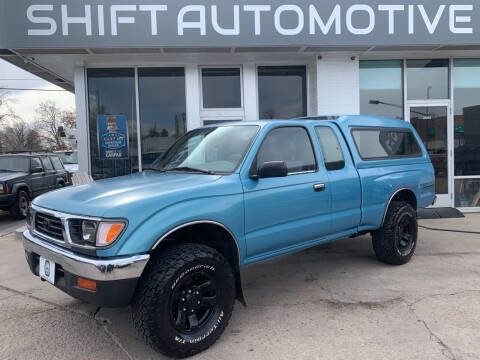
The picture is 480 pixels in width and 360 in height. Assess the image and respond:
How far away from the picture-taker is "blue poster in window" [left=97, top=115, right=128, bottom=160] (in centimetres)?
854

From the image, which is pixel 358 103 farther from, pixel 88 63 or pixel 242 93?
pixel 88 63

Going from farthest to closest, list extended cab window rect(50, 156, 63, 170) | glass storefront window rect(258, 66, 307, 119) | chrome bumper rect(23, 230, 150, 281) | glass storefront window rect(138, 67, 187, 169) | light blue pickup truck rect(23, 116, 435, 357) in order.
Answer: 1. extended cab window rect(50, 156, 63, 170)
2. glass storefront window rect(258, 66, 307, 119)
3. glass storefront window rect(138, 67, 187, 169)
4. light blue pickup truck rect(23, 116, 435, 357)
5. chrome bumper rect(23, 230, 150, 281)

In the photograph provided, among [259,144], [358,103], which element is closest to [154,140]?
[358,103]

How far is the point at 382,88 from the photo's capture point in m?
8.94

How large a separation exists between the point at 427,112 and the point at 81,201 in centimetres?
821

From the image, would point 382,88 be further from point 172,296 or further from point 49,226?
point 49,226

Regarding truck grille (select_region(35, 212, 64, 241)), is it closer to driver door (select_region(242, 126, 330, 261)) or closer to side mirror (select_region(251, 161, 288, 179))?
driver door (select_region(242, 126, 330, 261))

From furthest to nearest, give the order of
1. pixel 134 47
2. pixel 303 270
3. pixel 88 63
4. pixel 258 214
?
pixel 88 63, pixel 134 47, pixel 303 270, pixel 258 214

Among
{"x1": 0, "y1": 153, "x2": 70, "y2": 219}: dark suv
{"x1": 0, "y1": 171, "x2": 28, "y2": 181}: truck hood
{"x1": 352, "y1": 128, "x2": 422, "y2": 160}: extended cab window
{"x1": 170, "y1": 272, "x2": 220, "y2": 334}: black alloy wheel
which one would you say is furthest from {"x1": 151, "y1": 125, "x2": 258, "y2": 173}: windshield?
{"x1": 0, "y1": 171, "x2": 28, "y2": 181}: truck hood

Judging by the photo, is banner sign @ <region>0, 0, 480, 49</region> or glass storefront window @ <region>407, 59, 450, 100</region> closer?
banner sign @ <region>0, 0, 480, 49</region>

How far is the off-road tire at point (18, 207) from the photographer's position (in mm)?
9955

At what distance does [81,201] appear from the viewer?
A: 3.07m

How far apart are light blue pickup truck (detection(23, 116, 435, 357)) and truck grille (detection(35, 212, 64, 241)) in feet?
0.05

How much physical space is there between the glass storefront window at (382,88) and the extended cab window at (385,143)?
11.0ft
